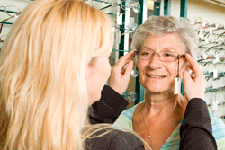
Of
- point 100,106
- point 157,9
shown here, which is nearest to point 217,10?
point 157,9

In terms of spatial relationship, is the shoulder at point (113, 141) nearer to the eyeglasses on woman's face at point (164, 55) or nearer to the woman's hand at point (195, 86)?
the woman's hand at point (195, 86)

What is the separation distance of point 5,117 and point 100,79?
324 mm

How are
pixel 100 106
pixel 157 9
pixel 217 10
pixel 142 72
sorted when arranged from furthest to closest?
pixel 217 10
pixel 157 9
pixel 142 72
pixel 100 106

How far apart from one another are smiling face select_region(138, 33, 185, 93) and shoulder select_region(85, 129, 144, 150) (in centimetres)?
61

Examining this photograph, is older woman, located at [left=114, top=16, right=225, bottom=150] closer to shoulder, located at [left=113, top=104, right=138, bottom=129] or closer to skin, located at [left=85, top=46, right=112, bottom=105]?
shoulder, located at [left=113, top=104, right=138, bottom=129]

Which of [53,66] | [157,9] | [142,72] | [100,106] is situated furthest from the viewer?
[157,9]

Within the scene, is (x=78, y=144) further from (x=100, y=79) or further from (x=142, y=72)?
(x=142, y=72)

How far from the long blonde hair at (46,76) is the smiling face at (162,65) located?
0.67 m

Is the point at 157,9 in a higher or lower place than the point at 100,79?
higher

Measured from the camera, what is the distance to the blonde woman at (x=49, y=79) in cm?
53

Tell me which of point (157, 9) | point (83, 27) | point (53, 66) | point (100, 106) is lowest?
point (100, 106)

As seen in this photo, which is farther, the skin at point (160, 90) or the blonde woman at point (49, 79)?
the skin at point (160, 90)

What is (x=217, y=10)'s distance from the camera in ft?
13.0

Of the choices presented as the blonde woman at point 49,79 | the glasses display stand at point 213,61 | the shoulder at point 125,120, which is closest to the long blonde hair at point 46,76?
the blonde woman at point 49,79
